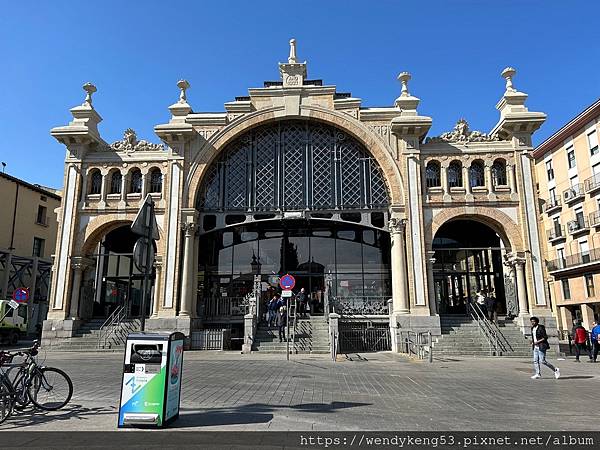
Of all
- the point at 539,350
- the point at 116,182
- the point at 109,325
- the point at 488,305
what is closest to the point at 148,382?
the point at 539,350

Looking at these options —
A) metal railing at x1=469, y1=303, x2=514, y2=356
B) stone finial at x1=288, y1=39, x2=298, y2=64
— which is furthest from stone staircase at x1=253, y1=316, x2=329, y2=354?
stone finial at x1=288, y1=39, x2=298, y2=64

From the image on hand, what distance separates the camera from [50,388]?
7207mm

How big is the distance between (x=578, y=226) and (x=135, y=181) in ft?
118

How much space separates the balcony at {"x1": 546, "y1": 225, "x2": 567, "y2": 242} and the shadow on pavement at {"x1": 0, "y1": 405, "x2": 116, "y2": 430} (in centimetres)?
4265

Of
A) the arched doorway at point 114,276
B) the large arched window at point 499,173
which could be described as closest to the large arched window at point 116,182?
the arched doorway at point 114,276

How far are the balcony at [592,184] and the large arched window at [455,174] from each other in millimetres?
20478

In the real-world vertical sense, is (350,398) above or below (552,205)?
below

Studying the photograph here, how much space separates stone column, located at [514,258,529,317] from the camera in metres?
19.7

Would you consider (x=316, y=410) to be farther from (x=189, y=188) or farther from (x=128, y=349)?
(x=189, y=188)

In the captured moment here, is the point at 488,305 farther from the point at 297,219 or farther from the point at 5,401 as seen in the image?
the point at 5,401

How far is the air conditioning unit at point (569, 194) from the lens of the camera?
37.5 meters

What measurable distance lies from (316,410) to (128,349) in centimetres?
318

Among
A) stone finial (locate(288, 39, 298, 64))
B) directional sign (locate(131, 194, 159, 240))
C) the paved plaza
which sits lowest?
the paved plaza

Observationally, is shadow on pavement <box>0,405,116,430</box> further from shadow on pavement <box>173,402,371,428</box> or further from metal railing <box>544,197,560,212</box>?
metal railing <box>544,197,560,212</box>
